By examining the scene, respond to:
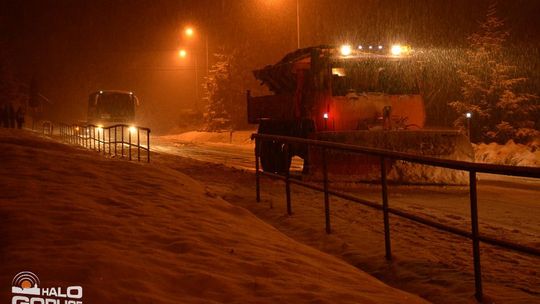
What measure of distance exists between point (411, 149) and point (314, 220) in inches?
175

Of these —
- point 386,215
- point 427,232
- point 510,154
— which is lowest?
point 427,232

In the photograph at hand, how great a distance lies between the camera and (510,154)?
18375 millimetres

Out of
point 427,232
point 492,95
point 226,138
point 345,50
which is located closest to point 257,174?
point 427,232

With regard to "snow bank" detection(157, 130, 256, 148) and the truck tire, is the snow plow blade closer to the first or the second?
the truck tire

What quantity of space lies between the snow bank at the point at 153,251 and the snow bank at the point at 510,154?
11.3 m

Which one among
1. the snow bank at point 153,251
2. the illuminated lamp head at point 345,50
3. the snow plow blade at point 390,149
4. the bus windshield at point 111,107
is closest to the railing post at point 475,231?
the snow bank at point 153,251

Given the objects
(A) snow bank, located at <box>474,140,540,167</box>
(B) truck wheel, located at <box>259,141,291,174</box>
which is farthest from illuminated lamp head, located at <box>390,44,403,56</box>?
(A) snow bank, located at <box>474,140,540,167</box>

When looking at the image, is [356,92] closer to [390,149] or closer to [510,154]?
[390,149]

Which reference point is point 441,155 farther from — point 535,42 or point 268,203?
point 535,42

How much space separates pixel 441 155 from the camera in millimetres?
12609

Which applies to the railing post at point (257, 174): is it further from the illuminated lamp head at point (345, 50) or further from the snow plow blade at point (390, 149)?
the illuminated lamp head at point (345, 50)

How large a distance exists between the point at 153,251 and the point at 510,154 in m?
15.3

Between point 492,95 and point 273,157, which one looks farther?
point 492,95

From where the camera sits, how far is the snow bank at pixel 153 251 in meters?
4.54
